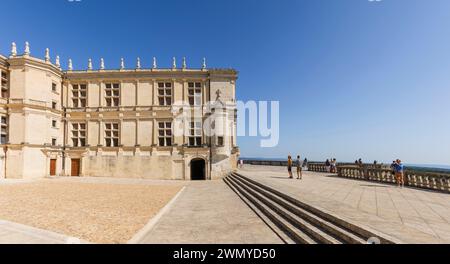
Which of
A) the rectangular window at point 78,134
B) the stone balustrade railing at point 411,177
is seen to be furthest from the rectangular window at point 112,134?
the stone balustrade railing at point 411,177

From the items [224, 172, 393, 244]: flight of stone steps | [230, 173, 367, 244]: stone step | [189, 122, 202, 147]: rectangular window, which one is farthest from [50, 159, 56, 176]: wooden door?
[230, 173, 367, 244]: stone step

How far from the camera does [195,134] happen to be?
84.6 feet

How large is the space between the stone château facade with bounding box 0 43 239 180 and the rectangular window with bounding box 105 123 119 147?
118mm

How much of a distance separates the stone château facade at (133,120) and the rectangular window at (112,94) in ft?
0.40

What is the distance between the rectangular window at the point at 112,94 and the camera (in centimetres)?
2684

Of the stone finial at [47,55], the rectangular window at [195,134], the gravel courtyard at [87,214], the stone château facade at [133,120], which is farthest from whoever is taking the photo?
the rectangular window at [195,134]

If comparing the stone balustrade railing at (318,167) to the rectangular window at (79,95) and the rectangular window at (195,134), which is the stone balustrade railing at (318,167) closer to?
the rectangular window at (195,134)

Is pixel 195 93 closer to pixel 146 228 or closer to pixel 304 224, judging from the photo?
pixel 146 228

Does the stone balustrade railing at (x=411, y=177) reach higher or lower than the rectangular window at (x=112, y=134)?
lower

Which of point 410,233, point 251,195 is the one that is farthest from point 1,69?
point 410,233

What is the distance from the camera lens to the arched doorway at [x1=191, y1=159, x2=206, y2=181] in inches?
1040

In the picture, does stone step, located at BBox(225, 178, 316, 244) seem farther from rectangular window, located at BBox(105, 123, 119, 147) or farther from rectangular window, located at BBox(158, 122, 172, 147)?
rectangular window, located at BBox(105, 123, 119, 147)

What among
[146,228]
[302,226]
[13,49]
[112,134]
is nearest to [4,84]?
[13,49]

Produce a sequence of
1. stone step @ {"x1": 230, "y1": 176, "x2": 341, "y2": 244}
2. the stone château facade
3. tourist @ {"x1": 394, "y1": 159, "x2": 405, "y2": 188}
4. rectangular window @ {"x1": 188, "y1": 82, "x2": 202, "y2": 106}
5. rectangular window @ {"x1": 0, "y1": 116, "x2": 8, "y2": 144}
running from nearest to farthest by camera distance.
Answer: stone step @ {"x1": 230, "y1": 176, "x2": 341, "y2": 244}
tourist @ {"x1": 394, "y1": 159, "x2": 405, "y2": 188}
rectangular window @ {"x1": 0, "y1": 116, "x2": 8, "y2": 144}
the stone château facade
rectangular window @ {"x1": 188, "y1": 82, "x2": 202, "y2": 106}
